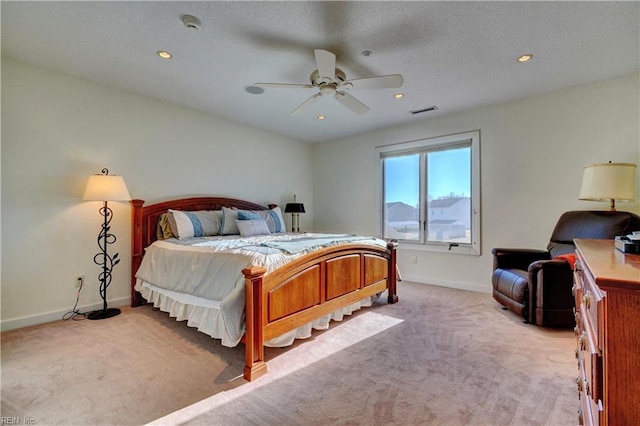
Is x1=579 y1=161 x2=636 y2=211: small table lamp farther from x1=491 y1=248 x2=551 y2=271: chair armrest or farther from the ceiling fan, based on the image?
the ceiling fan

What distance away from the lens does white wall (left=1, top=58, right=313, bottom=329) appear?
9.39ft

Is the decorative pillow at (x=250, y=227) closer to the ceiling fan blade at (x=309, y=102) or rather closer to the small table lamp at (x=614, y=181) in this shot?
the ceiling fan blade at (x=309, y=102)

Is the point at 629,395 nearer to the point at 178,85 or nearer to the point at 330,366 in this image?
the point at 330,366

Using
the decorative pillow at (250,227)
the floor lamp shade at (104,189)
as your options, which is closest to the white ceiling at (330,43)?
the floor lamp shade at (104,189)

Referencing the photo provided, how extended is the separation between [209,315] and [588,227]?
12.4 ft

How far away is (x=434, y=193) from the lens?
182 inches

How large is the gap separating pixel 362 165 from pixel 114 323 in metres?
4.28

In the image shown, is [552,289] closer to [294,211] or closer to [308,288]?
[308,288]

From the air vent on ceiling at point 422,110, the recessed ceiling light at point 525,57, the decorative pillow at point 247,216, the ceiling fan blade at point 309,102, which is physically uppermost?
the air vent on ceiling at point 422,110

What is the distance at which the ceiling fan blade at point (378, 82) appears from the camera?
8.24 feet

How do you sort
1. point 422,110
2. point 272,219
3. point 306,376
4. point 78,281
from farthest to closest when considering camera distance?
point 272,219 < point 422,110 < point 78,281 < point 306,376

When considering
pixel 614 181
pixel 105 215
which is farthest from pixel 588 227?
pixel 105 215

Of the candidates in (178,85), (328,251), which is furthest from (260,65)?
(328,251)

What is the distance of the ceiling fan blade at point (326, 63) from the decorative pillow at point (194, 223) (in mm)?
2372
